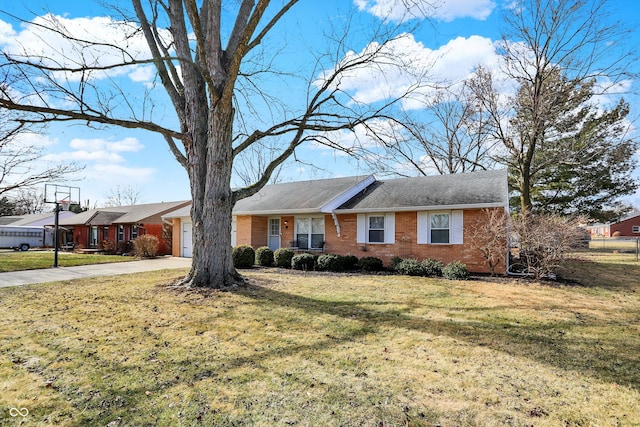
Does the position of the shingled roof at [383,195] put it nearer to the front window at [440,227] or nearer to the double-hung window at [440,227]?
the double-hung window at [440,227]

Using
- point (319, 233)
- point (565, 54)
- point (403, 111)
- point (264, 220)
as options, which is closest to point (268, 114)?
point (403, 111)

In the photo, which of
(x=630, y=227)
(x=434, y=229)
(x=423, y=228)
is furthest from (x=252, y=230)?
(x=630, y=227)

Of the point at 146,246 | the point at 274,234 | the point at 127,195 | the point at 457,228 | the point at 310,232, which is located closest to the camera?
the point at 457,228

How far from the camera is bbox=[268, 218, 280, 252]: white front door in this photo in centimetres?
1777

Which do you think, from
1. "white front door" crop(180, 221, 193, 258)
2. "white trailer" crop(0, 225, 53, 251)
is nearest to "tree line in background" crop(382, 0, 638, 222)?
"white front door" crop(180, 221, 193, 258)

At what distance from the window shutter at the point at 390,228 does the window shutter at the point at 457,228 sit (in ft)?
7.56

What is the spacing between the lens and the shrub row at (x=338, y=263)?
11.8 metres

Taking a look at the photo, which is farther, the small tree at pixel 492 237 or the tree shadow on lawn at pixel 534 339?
the small tree at pixel 492 237

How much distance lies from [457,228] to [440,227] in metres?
0.65

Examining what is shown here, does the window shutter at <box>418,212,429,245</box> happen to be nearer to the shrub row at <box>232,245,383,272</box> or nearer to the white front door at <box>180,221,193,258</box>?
the shrub row at <box>232,245,383,272</box>

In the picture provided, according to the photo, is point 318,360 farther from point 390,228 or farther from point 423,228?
point 390,228

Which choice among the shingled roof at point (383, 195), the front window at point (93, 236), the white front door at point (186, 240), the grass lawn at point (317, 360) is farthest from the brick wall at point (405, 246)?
the front window at point (93, 236)

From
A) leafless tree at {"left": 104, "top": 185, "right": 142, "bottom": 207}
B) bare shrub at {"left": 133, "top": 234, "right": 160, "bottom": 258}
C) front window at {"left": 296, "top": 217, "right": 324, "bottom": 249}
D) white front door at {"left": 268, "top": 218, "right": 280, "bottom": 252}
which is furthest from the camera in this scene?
leafless tree at {"left": 104, "top": 185, "right": 142, "bottom": 207}

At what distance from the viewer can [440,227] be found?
1323 cm
